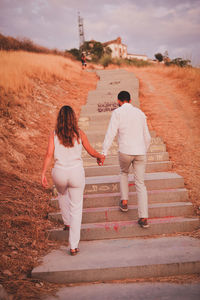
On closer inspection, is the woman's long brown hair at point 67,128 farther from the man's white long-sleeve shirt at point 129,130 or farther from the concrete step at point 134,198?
the concrete step at point 134,198

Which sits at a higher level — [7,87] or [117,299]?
[7,87]

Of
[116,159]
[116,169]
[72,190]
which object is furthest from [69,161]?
[116,159]

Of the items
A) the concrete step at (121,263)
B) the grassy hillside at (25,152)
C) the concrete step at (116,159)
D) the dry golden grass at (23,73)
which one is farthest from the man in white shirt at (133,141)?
the dry golden grass at (23,73)

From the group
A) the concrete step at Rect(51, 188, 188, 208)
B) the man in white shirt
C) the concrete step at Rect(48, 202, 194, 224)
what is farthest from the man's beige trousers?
the concrete step at Rect(51, 188, 188, 208)

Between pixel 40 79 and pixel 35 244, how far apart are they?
8.69 meters

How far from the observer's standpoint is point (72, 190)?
10.1ft

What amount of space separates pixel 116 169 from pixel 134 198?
1.18m

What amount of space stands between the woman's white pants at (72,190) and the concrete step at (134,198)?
1.15 m

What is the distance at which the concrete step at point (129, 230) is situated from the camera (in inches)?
149

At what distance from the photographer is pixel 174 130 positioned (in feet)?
22.9

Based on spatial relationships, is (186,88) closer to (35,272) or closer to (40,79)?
(40,79)

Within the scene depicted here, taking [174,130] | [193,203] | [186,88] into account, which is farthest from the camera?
[186,88]

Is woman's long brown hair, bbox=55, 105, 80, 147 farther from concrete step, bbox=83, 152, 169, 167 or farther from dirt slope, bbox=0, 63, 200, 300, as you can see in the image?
concrete step, bbox=83, 152, 169, 167

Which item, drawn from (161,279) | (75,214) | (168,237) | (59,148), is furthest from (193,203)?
(59,148)
